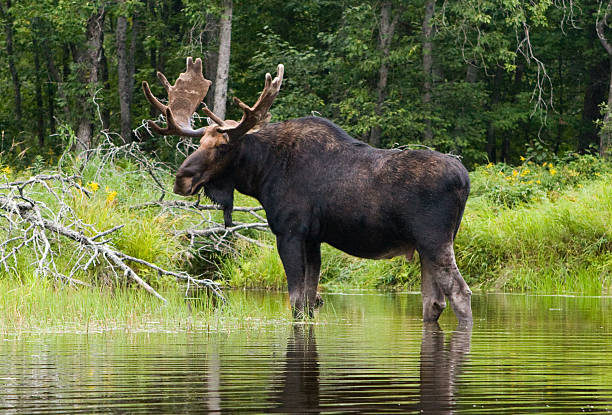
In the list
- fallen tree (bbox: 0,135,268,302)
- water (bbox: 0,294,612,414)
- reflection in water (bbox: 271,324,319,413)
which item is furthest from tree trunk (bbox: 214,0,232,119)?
reflection in water (bbox: 271,324,319,413)

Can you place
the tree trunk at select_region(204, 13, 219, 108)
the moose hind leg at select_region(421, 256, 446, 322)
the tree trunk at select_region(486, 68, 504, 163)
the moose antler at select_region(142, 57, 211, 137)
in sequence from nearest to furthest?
the moose hind leg at select_region(421, 256, 446, 322)
the moose antler at select_region(142, 57, 211, 137)
the tree trunk at select_region(204, 13, 219, 108)
the tree trunk at select_region(486, 68, 504, 163)

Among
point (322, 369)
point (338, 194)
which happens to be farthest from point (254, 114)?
point (322, 369)

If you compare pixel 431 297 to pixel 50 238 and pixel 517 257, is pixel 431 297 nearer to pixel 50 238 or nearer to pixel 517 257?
pixel 50 238

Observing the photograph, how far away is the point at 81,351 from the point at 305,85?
22.7 metres

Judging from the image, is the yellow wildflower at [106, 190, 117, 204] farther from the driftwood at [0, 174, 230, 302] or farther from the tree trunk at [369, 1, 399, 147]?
the tree trunk at [369, 1, 399, 147]

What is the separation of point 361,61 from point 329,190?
61.8 feet

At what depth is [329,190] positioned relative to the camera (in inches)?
391

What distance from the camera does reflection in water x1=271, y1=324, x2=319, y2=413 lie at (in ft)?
15.2

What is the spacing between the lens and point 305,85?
29.2m

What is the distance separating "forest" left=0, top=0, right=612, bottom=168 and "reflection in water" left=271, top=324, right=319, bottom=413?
15.6 meters

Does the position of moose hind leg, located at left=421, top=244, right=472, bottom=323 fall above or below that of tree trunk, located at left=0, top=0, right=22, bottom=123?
below

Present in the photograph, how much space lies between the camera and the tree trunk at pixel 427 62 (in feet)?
92.4

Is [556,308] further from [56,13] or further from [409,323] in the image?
→ [56,13]

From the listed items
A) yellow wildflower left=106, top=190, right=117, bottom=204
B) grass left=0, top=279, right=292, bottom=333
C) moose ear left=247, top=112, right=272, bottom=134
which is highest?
moose ear left=247, top=112, right=272, bottom=134
